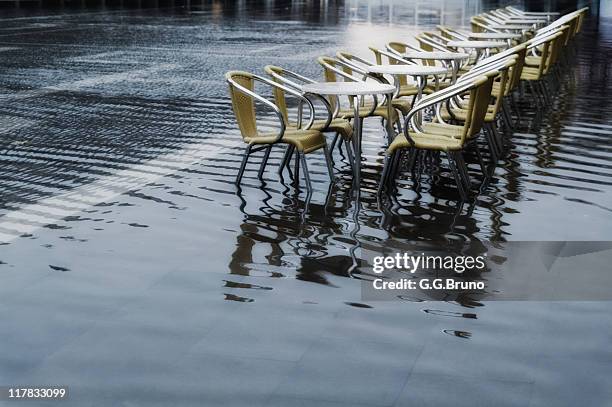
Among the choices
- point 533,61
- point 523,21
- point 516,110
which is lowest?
point 516,110

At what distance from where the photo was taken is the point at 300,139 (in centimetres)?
705

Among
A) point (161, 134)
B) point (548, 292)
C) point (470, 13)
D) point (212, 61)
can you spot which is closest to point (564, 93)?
point (161, 134)

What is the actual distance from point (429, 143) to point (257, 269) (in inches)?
77.4

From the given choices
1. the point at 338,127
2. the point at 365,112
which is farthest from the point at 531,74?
the point at 338,127

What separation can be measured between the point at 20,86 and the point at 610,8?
23938 mm

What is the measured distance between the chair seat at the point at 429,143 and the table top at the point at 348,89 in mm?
375

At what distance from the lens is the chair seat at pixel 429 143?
6699mm

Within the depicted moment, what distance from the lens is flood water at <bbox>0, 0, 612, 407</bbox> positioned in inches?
154

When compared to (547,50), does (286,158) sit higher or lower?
lower

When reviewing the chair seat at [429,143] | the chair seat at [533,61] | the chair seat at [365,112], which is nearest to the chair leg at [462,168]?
the chair seat at [429,143]

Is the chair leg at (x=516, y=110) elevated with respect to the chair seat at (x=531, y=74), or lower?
lower

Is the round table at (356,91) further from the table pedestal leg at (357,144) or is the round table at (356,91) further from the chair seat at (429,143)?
the chair seat at (429,143)

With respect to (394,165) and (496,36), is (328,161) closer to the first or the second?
(394,165)

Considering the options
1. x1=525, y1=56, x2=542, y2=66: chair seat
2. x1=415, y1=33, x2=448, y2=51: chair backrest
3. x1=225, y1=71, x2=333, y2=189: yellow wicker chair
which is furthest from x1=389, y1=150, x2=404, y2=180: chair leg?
x1=525, y1=56, x2=542, y2=66: chair seat
